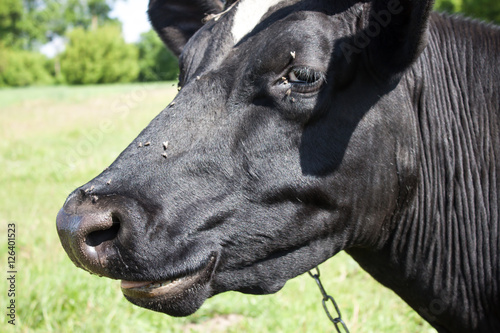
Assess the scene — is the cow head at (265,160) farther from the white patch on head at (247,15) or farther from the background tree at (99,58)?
the background tree at (99,58)

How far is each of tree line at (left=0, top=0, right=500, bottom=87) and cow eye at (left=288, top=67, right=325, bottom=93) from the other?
58432 millimetres

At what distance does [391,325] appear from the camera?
13.4ft

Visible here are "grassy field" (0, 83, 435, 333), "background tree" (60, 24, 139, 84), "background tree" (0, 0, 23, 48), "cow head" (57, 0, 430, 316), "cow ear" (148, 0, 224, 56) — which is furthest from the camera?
"background tree" (0, 0, 23, 48)

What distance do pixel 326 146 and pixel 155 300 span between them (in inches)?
37.0

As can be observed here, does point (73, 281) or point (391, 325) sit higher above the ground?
point (391, 325)

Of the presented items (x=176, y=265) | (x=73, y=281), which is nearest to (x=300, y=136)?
(x=176, y=265)

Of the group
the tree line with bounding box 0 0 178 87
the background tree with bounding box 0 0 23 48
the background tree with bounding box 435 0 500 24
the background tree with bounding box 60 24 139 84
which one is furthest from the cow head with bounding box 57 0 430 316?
the background tree with bounding box 0 0 23 48

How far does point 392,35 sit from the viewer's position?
2.06m

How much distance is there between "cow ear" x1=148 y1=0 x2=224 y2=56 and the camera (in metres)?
3.26

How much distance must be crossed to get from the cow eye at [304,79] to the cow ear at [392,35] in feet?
0.87

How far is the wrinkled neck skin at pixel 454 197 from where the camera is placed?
7.48ft

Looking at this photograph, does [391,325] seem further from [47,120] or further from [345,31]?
[47,120]

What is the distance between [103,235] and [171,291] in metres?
0.36

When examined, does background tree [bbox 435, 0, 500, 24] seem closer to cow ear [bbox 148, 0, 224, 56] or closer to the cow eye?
cow ear [bbox 148, 0, 224, 56]
